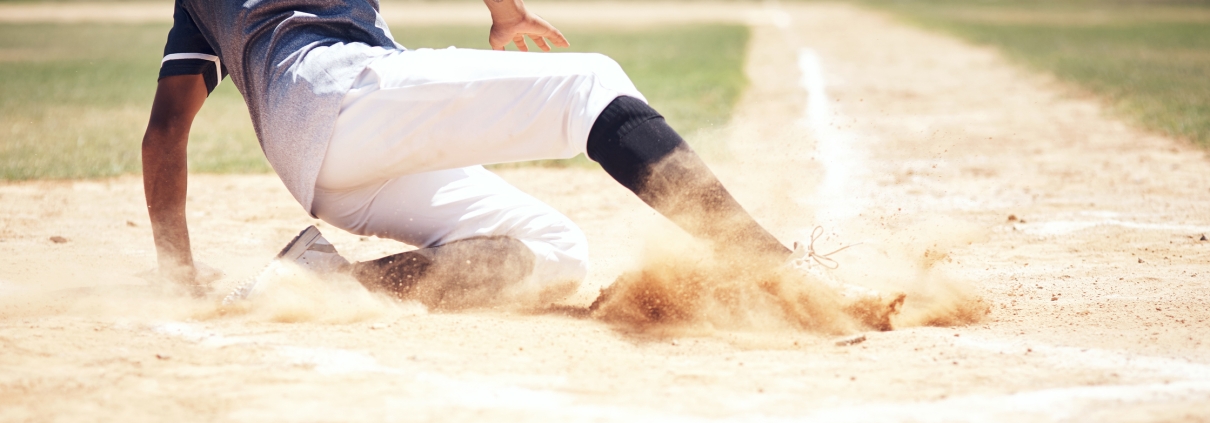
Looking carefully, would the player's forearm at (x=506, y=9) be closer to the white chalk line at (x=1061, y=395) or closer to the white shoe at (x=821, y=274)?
the white shoe at (x=821, y=274)

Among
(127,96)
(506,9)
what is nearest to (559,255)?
(506,9)

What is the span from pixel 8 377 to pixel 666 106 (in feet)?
23.4

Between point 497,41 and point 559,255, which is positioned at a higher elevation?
point 497,41

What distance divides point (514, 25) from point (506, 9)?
0.06 meters

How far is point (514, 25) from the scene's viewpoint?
2998 mm

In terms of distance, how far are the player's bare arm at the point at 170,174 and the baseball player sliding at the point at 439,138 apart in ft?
0.19

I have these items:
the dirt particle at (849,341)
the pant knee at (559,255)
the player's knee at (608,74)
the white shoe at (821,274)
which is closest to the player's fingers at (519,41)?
the pant knee at (559,255)

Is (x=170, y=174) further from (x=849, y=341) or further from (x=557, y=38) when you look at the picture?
(x=849, y=341)

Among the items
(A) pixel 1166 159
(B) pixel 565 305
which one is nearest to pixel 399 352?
(B) pixel 565 305

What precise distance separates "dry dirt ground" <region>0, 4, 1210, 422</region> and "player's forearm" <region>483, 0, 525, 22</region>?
787 millimetres

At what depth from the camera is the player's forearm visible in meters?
2.94

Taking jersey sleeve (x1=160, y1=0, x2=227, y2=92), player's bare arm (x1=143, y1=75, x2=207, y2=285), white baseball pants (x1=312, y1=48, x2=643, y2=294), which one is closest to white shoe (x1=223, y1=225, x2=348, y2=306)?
white baseball pants (x1=312, y1=48, x2=643, y2=294)

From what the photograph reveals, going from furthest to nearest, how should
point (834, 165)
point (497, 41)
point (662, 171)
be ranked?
point (834, 165) < point (497, 41) < point (662, 171)

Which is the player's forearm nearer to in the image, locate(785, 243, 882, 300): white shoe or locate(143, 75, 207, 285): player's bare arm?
locate(143, 75, 207, 285): player's bare arm
